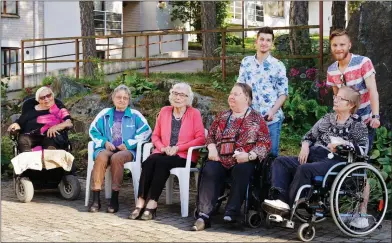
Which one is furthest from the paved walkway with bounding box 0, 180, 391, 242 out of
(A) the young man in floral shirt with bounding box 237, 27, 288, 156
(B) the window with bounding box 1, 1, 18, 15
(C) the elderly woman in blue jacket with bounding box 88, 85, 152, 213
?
(B) the window with bounding box 1, 1, 18, 15

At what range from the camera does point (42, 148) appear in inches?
331

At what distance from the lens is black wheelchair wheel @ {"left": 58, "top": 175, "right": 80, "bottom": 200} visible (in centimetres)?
812

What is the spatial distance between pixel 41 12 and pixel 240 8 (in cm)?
1303

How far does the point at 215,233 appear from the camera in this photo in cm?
623

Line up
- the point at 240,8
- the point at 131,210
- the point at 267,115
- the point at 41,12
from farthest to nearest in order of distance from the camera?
the point at 240,8
the point at 41,12
the point at 131,210
the point at 267,115

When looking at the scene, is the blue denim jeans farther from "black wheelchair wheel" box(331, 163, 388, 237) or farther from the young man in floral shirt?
"black wheelchair wheel" box(331, 163, 388, 237)

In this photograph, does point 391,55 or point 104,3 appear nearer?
point 391,55

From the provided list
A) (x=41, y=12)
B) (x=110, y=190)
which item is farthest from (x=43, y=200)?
(x=41, y=12)

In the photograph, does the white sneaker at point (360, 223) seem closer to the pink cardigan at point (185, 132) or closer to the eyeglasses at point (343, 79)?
the eyeglasses at point (343, 79)

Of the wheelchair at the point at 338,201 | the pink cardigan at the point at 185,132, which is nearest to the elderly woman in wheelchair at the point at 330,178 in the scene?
the wheelchair at the point at 338,201

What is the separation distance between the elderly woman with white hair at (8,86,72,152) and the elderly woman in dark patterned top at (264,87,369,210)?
10.2ft

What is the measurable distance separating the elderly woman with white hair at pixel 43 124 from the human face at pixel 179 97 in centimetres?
170

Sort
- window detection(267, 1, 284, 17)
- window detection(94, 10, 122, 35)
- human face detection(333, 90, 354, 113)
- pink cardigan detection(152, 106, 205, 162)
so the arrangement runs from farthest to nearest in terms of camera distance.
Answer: window detection(267, 1, 284, 17), window detection(94, 10, 122, 35), pink cardigan detection(152, 106, 205, 162), human face detection(333, 90, 354, 113)

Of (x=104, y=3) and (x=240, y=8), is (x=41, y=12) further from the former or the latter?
(x=240, y=8)
